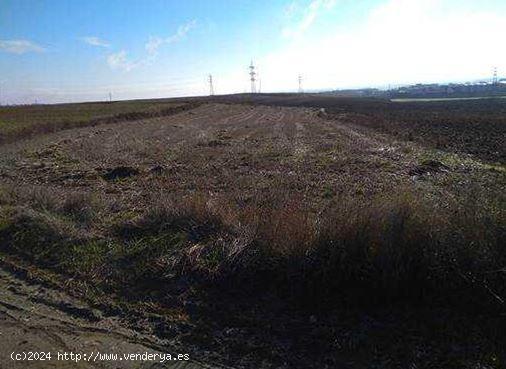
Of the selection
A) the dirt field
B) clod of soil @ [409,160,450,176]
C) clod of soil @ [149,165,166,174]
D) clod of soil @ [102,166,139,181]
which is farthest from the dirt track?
clod of soil @ [409,160,450,176]

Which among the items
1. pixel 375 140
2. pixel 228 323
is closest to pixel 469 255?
pixel 228 323

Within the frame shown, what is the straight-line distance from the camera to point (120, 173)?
15.9 m

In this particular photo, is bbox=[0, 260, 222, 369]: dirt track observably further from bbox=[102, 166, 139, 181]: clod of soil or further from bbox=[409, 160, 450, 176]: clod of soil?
bbox=[409, 160, 450, 176]: clod of soil

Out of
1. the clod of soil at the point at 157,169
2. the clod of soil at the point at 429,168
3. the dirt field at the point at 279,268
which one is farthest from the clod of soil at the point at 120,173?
the clod of soil at the point at 429,168

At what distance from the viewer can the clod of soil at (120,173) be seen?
15521 millimetres

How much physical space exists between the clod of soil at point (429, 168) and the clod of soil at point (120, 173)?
934 centimetres

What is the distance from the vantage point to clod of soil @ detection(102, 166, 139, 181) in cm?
1552

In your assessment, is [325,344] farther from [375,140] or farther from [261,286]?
[375,140]

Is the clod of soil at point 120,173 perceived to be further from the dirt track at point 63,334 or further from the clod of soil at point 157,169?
the dirt track at point 63,334

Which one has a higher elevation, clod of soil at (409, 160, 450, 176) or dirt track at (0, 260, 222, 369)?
dirt track at (0, 260, 222, 369)

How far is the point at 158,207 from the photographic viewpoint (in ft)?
27.2

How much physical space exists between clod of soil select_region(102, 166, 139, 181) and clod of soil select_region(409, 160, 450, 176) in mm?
9339

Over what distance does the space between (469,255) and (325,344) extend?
6.89 feet

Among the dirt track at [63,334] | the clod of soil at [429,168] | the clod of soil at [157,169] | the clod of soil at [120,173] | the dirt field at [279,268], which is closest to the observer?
the dirt track at [63,334]
